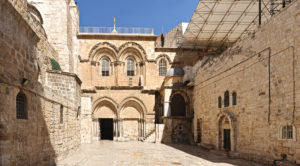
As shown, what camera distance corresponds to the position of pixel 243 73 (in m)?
12.4

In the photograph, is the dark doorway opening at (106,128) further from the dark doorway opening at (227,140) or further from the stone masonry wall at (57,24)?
the dark doorway opening at (227,140)

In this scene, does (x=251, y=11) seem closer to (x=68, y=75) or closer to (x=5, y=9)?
(x=68, y=75)

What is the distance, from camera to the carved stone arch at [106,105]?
2312 cm

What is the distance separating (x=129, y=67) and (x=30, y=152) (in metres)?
17.5

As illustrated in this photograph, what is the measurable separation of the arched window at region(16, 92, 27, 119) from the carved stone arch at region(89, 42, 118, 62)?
1674cm

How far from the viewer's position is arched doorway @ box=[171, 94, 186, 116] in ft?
72.4

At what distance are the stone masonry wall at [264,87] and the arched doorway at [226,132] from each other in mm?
54

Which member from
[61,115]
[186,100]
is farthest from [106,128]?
[61,115]

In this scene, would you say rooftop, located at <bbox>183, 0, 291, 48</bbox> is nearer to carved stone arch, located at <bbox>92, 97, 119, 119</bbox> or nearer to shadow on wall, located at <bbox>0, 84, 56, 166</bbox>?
carved stone arch, located at <bbox>92, 97, 119, 119</bbox>

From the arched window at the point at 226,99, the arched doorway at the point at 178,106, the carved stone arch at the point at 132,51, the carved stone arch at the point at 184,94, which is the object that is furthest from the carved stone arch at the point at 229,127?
the carved stone arch at the point at 132,51

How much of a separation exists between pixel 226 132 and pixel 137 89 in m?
11.3

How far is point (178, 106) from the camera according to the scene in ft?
72.7

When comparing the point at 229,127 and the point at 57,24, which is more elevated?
the point at 57,24

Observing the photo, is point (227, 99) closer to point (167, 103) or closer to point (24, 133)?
point (167, 103)
